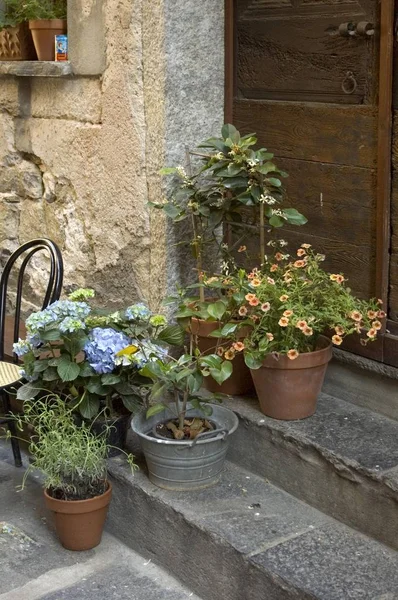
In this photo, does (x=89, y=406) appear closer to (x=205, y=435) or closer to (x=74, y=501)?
(x=74, y=501)

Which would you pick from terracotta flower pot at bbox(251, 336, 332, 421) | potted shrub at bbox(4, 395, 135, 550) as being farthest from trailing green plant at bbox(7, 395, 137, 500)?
terracotta flower pot at bbox(251, 336, 332, 421)

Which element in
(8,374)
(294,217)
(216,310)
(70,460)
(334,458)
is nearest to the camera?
(334,458)

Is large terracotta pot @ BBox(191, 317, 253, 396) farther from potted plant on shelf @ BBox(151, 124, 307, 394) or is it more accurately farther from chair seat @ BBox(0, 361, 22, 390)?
chair seat @ BBox(0, 361, 22, 390)

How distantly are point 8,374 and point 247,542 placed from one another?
118 centimetres

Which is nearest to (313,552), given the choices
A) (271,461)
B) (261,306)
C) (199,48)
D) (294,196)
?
(271,461)

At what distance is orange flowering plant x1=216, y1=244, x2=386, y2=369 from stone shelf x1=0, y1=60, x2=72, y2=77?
4.06 feet

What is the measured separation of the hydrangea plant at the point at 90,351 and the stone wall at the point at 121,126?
0.36m

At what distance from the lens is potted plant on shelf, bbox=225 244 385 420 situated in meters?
3.04

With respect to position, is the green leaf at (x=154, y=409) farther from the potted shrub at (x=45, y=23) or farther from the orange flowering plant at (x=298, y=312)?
the potted shrub at (x=45, y=23)

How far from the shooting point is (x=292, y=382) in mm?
3104

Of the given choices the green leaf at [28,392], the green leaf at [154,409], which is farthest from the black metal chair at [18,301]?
the green leaf at [154,409]

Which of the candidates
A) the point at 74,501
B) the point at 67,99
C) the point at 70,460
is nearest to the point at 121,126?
the point at 67,99

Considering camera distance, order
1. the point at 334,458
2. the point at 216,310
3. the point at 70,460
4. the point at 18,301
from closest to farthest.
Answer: the point at 334,458 → the point at 70,460 → the point at 216,310 → the point at 18,301

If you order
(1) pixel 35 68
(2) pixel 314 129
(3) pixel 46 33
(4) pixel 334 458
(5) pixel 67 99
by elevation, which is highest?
(3) pixel 46 33
